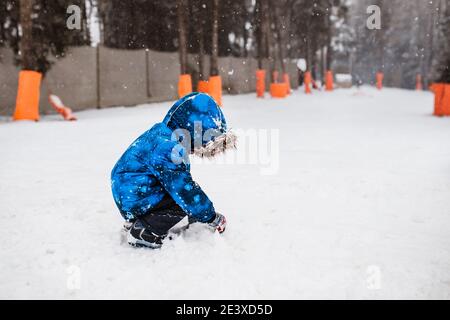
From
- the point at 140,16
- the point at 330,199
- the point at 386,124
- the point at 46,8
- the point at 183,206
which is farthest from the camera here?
the point at 140,16

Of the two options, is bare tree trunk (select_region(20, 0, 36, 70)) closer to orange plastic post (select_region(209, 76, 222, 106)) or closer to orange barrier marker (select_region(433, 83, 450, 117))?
orange plastic post (select_region(209, 76, 222, 106))

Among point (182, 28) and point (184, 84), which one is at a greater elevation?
point (182, 28)

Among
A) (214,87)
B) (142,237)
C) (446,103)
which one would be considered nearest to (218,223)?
(142,237)

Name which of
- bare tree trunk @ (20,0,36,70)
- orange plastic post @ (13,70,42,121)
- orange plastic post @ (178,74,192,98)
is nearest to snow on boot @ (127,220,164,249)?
orange plastic post @ (13,70,42,121)

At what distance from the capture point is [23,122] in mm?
9656

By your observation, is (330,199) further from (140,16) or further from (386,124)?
(140,16)

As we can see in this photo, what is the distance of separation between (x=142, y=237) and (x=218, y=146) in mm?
717

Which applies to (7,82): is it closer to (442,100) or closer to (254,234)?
(254,234)

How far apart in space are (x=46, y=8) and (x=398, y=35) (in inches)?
2052

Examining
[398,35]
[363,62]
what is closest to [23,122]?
[398,35]

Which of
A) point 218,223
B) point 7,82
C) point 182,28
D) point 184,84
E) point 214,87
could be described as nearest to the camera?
point 218,223

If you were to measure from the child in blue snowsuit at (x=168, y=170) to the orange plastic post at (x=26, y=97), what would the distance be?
8.24m

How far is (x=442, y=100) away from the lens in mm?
12484

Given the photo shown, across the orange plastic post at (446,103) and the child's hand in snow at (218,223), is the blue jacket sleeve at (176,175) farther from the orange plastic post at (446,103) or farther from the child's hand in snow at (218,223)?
the orange plastic post at (446,103)
